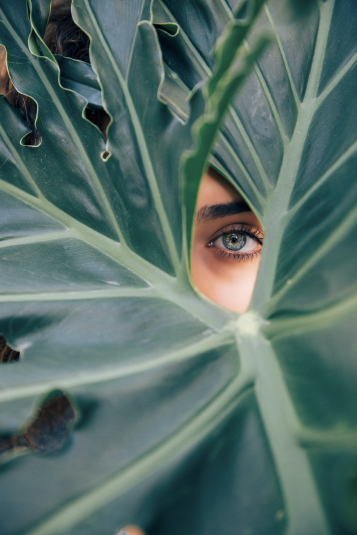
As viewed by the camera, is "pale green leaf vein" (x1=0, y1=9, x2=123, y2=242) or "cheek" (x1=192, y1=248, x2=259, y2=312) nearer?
"pale green leaf vein" (x1=0, y1=9, x2=123, y2=242)

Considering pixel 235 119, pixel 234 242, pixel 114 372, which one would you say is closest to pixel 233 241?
pixel 234 242

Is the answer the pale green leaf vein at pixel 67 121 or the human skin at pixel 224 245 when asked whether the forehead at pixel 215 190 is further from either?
the pale green leaf vein at pixel 67 121

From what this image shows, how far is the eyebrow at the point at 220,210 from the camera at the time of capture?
657 mm

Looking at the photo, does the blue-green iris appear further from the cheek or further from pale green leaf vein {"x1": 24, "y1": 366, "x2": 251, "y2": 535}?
pale green leaf vein {"x1": 24, "y1": 366, "x2": 251, "y2": 535}

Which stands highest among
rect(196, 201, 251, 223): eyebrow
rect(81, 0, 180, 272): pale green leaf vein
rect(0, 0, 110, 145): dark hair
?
rect(0, 0, 110, 145): dark hair

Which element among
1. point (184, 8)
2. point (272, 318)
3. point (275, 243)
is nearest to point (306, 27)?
point (184, 8)

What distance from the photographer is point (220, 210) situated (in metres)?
0.67

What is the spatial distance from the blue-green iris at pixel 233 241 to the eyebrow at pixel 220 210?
4.9 inches

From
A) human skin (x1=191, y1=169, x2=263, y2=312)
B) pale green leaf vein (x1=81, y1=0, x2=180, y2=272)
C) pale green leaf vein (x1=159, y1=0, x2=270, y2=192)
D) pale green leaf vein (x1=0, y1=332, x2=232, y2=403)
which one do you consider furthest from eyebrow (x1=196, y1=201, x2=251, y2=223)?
pale green leaf vein (x1=0, y1=332, x2=232, y2=403)

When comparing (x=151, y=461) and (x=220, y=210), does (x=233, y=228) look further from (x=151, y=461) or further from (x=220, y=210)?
(x=151, y=461)

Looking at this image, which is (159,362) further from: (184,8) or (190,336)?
(184,8)

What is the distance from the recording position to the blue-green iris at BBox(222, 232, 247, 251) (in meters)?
0.81

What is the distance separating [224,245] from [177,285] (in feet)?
1.25

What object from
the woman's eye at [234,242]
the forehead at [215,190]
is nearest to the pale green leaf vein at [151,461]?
the forehead at [215,190]
